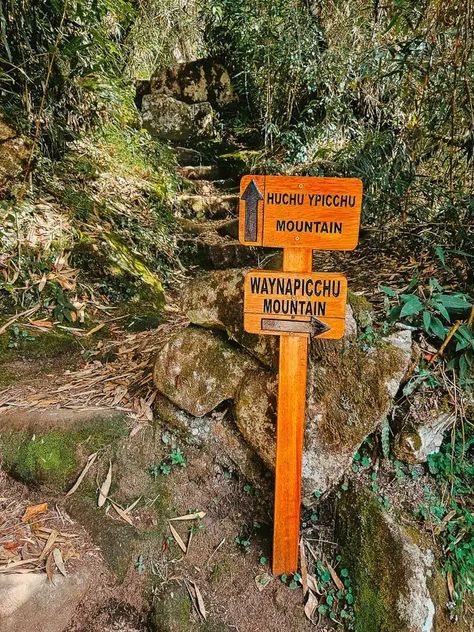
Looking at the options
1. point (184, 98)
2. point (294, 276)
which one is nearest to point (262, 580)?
point (294, 276)

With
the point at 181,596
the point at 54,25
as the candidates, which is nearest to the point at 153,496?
the point at 181,596

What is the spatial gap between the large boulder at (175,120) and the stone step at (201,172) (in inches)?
40.1

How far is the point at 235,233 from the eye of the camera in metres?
6.02

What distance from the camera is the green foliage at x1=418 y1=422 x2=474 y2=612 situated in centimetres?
208

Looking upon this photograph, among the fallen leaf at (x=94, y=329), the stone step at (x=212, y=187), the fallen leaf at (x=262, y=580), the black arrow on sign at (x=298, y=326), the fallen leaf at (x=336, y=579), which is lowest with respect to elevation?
the fallen leaf at (x=262, y=580)

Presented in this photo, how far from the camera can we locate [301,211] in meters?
1.83

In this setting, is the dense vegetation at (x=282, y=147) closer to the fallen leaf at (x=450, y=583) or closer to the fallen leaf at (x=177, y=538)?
the fallen leaf at (x=450, y=583)

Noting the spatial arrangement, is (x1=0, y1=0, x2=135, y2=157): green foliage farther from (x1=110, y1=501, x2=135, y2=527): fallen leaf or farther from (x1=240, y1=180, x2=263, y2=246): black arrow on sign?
(x1=110, y1=501, x2=135, y2=527): fallen leaf

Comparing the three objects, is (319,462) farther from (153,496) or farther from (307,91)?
(307,91)

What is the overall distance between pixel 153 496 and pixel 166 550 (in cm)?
28

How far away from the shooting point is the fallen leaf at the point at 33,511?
2432 mm

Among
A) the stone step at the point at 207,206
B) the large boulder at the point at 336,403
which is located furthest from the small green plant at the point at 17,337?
the stone step at the point at 207,206

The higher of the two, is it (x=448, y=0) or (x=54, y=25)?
(x=54, y=25)

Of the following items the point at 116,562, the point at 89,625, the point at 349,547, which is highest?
the point at 349,547
